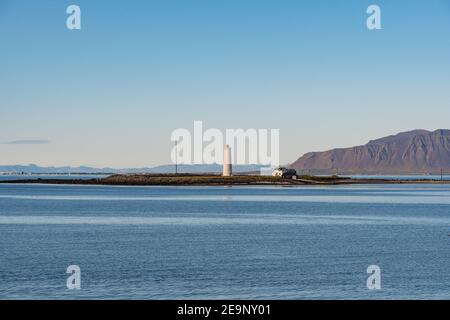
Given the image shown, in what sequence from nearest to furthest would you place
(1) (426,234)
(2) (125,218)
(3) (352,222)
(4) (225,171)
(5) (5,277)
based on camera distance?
(5) (5,277)
(1) (426,234)
(3) (352,222)
(2) (125,218)
(4) (225,171)

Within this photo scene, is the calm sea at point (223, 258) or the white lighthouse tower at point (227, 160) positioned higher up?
the white lighthouse tower at point (227, 160)

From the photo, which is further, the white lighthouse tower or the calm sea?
the white lighthouse tower

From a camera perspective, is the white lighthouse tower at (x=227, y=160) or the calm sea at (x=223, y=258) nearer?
the calm sea at (x=223, y=258)

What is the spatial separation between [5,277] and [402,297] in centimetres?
1849

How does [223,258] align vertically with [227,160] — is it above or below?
below

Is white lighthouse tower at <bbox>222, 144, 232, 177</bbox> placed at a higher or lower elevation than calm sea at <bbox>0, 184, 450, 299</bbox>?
higher

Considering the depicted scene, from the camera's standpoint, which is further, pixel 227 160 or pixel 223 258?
pixel 227 160

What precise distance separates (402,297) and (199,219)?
144ft
